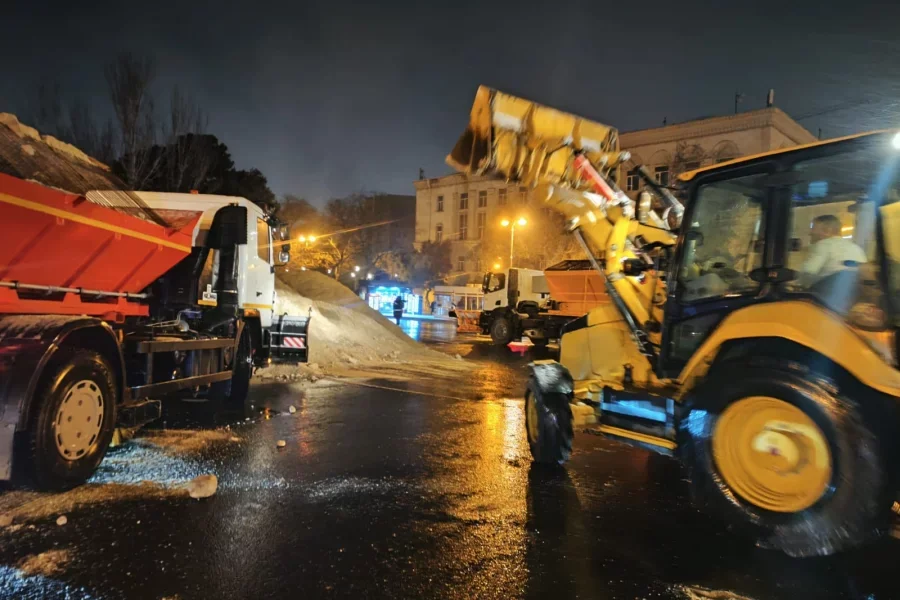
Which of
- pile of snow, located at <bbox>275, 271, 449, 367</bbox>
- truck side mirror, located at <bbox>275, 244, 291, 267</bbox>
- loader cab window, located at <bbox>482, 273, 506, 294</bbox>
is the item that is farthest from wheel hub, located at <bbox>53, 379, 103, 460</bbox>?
loader cab window, located at <bbox>482, 273, 506, 294</bbox>

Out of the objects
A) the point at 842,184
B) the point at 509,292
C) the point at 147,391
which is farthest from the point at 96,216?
the point at 509,292

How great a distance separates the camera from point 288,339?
10.7m

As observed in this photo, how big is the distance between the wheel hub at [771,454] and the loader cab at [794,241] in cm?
70

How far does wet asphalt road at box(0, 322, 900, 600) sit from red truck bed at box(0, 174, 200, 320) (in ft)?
5.34

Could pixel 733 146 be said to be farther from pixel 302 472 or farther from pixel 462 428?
pixel 302 472

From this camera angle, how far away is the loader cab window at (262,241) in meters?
9.32

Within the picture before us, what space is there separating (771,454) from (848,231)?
1.62 meters

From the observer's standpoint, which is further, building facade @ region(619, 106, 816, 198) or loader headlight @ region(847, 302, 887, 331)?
building facade @ region(619, 106, 816, 198)

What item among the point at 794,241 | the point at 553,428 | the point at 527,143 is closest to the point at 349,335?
the point at 553,428

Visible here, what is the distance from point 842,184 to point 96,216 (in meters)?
5.92

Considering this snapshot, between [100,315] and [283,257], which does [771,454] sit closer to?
[100,315]

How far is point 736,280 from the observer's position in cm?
450

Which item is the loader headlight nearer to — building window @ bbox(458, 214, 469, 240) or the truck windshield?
the truck windshield

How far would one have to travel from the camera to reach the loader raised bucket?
5512 mm
